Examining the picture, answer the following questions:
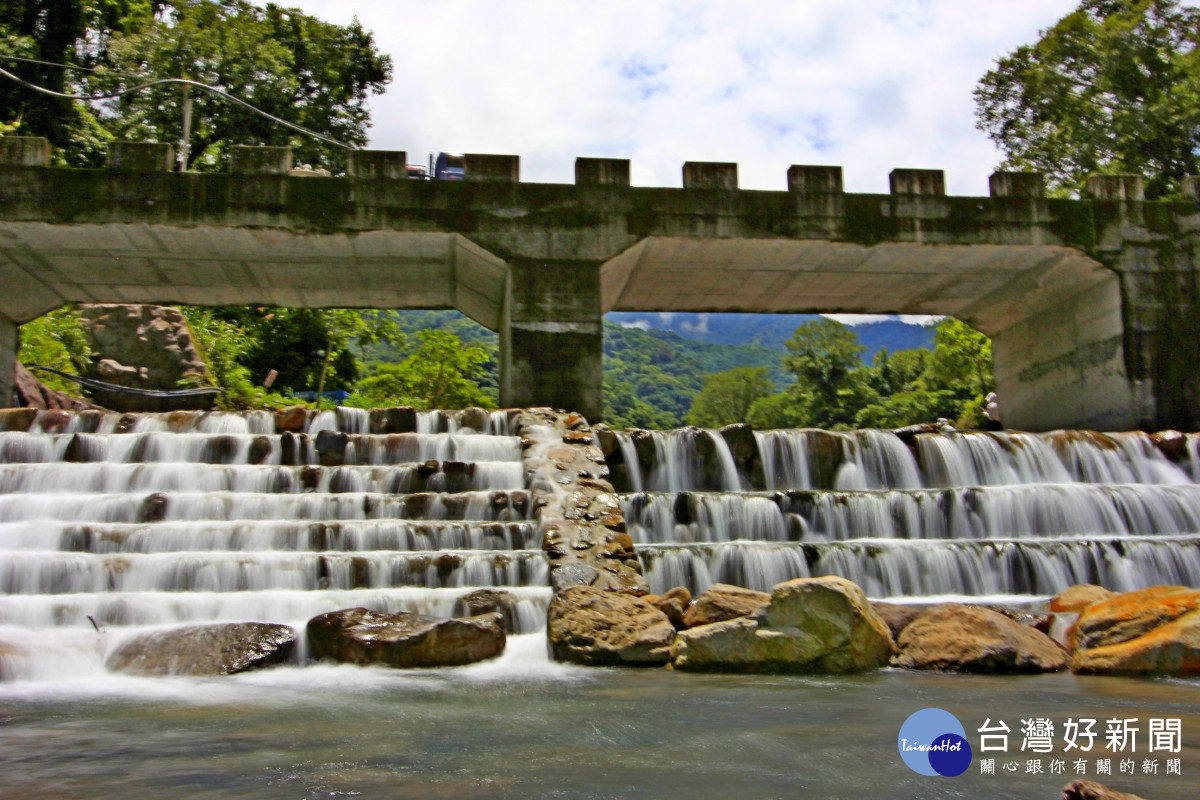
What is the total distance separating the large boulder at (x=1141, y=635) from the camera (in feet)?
21.0

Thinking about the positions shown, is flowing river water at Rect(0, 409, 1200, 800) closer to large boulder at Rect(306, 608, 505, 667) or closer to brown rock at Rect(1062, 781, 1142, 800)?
large boulder at Rect(306, 608, 505, 667)

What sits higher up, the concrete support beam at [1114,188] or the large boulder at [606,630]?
the concrete support beam at [1114,188]

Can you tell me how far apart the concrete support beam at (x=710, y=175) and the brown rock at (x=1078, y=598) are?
8.28 m

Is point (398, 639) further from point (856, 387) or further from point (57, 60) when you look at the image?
point (856, 387)

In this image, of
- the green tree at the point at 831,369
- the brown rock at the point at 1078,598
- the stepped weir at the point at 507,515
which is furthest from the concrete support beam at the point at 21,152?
the green tree at the point at 831,369

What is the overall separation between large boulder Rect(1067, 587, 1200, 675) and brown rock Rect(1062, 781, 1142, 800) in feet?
13.3

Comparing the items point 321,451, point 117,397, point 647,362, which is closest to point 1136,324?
point 321,451

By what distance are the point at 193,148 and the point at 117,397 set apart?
14.0m

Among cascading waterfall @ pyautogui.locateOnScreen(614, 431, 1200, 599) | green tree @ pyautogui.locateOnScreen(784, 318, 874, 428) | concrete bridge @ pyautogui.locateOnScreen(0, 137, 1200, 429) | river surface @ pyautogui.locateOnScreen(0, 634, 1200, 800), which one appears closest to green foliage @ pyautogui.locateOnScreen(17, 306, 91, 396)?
concrete bridge @ pyautogui.locateOnScreen(0, 137, 1200, 429)

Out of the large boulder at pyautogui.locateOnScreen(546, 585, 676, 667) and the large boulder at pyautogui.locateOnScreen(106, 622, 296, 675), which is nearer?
the large boulder at pyautogui.locateOnScreen(106, 622, 296, 675)

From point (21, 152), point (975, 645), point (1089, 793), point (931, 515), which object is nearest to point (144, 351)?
point (21, 152)

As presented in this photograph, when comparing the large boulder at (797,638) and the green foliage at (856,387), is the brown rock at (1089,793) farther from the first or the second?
the green foliage at (856,387)

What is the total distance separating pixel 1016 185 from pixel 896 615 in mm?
10425

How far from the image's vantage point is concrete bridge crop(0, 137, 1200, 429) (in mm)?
13781
